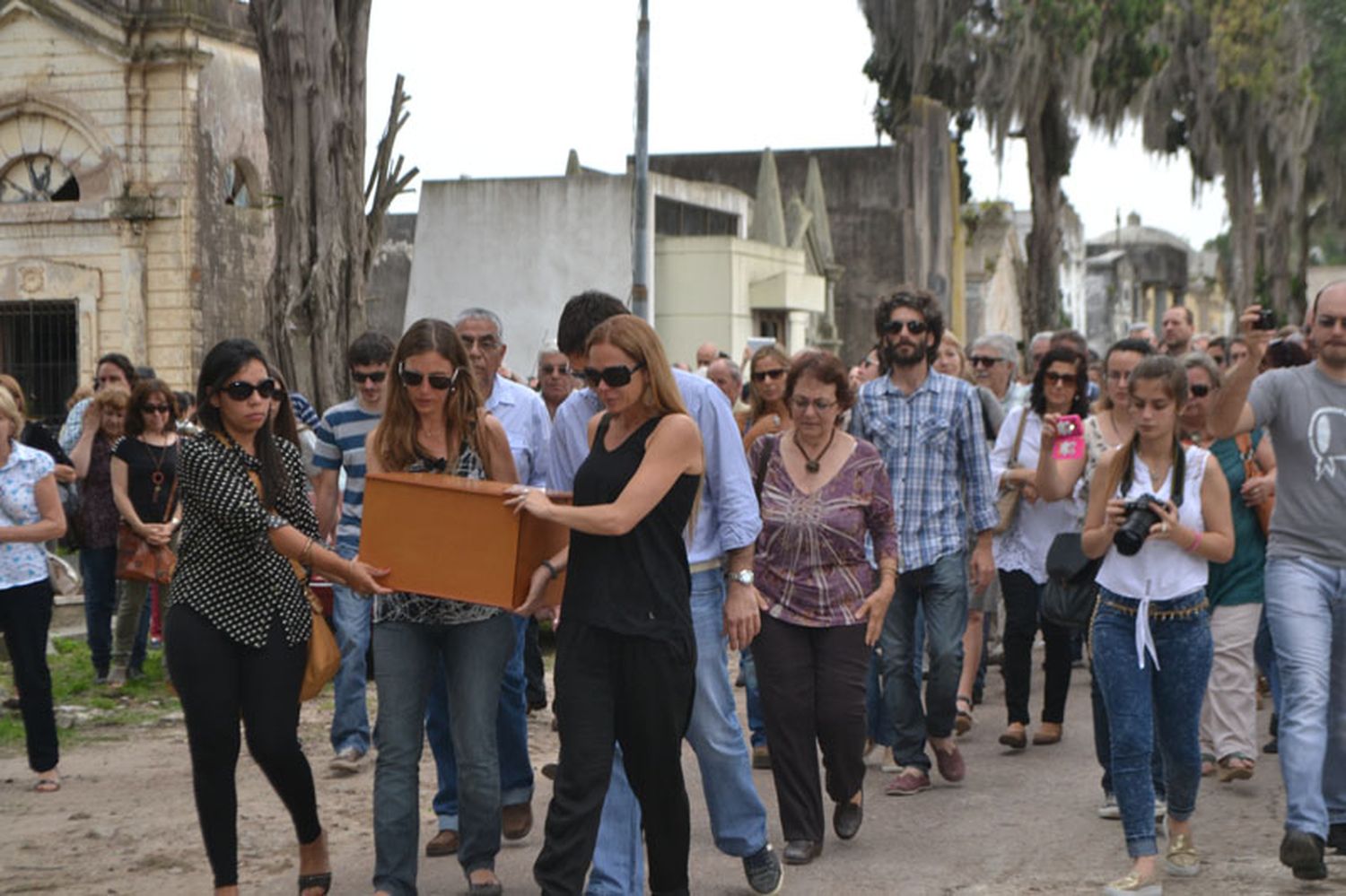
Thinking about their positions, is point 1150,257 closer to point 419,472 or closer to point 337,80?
point 337,80

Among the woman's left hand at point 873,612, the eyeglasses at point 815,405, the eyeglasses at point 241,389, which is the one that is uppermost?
the eyeglasses at point 241,389

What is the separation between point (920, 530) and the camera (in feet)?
26.8

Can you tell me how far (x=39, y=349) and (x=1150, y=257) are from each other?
56729 mm

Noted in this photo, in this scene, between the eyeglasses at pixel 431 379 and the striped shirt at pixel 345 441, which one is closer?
the eyeglasses at pixel 431 379

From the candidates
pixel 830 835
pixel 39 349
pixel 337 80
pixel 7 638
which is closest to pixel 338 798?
pixel 7 638

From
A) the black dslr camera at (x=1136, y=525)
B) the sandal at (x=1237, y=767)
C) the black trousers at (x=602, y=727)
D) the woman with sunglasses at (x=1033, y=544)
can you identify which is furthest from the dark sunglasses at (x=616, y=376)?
the woman with sunglasses at (x=1033, y=544)

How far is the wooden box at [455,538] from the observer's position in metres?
5.78

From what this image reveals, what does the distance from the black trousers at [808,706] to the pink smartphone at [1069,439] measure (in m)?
1.84

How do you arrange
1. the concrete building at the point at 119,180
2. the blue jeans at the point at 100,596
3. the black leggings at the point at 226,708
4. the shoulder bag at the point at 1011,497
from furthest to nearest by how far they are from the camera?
the concrete building at the point at 119,180 < the blue jeans at the point at 100,596 < the shoulder bag at the point at 1011,497 < the black leggings at the point at 226,708

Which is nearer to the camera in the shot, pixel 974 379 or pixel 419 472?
pixel 419 472

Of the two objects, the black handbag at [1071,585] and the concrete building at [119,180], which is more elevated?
the concrete building at [119,180]

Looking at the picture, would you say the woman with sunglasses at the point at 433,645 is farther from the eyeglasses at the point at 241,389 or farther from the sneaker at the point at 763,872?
the sneaker at the point at 763,872

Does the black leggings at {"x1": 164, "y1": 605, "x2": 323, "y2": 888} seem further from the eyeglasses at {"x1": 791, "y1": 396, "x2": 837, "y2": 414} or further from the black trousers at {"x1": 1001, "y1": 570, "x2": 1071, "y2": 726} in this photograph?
the black trousers at {"x1": 1001, "y1": 570, "x2": 1071, "y2": 726}

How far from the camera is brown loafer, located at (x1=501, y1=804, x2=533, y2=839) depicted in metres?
7.38
